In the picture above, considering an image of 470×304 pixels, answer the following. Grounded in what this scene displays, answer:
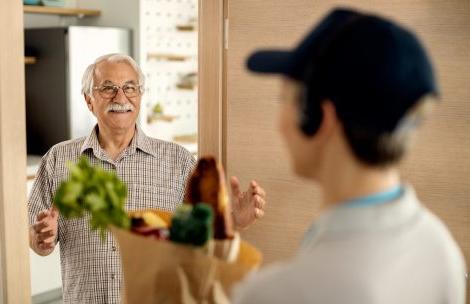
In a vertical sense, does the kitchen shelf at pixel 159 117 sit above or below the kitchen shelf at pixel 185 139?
above

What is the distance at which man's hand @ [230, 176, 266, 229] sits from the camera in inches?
72.5

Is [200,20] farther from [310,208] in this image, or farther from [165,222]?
[165,222]

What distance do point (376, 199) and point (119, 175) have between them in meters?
1.43

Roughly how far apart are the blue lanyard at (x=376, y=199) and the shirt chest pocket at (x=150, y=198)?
4.40 ft

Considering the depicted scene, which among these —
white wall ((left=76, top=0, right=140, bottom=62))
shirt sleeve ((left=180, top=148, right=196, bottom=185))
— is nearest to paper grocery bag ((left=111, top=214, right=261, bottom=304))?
shirt sleeve ((left=180, top=148, right=196, bottom=185))

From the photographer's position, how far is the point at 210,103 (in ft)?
7.71

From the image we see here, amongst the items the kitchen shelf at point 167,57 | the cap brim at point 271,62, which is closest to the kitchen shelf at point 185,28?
the kitchen shelf at point 167,57

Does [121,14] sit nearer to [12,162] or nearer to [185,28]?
[185,28]

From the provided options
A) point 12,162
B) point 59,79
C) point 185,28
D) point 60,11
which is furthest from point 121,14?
point 12,162

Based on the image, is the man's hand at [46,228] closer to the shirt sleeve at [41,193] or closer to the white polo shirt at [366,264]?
the shirt sleeve at [41,193]

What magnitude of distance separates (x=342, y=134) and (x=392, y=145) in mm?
60

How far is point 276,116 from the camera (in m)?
2.24

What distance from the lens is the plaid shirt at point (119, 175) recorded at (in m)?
2.09

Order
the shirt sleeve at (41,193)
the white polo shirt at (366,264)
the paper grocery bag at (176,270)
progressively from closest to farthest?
1. the white polo shirt at (366,264)
2. the paper grocery bag at (176,270)
3. the shirt sleeve at (41,193)
